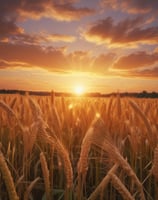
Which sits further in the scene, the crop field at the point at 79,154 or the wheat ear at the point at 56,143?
the wheat ear at the point at 56,143

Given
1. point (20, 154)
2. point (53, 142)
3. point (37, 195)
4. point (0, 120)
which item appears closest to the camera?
point (53, 142)

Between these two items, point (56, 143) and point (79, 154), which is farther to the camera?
point (79, 154)

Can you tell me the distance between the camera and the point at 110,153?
834mm

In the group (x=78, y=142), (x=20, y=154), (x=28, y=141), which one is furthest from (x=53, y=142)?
(x=78, y=142)

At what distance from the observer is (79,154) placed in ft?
8.11

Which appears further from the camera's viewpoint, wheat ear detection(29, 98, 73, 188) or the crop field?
wheat ear detection(29, 98, 73, 188)

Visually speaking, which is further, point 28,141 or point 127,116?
point 127,116

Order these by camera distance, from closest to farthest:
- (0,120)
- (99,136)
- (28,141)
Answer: (99,136), (28,141), (0,120)

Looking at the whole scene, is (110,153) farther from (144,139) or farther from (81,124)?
(81,124)

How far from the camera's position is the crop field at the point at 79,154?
862mm

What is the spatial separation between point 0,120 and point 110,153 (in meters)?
2.46

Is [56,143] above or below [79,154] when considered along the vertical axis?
above

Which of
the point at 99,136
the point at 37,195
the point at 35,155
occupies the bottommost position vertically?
the point at 37,195

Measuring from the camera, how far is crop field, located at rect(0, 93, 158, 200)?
86 centimetres
